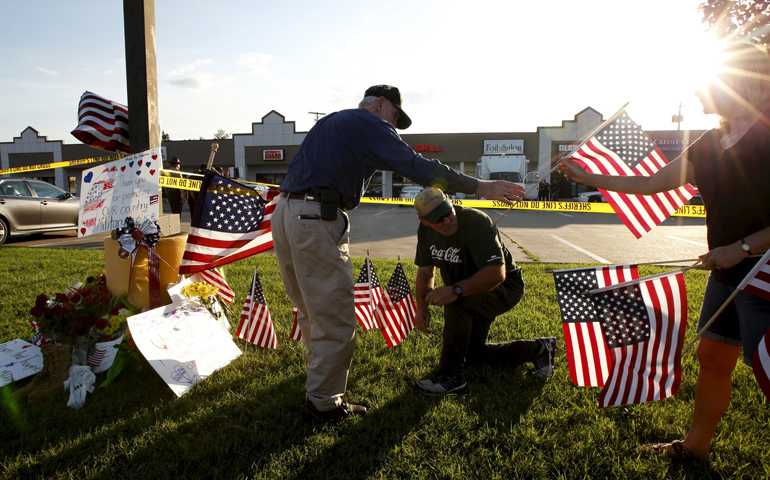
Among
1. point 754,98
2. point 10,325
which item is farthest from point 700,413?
point 10,325

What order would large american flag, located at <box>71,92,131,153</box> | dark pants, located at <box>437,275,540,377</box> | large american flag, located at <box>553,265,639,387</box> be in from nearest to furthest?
large american flag, located at <box>553,265,639,387</box>, dark pants, located at <box>437,275,540,377</box>, large american flag, located at <box>71,92,131,153</box>

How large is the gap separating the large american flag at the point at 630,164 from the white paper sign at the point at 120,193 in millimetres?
3176

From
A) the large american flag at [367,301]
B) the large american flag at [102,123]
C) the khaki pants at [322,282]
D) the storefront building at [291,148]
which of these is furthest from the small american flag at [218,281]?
the storefront building at [291,148]

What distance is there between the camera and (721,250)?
78.0 inches

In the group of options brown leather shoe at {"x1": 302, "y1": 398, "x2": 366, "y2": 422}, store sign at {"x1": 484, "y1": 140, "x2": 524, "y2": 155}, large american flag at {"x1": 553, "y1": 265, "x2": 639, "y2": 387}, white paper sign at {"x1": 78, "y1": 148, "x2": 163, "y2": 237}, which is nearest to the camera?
brown leather shoe at {"x1": 302, "y1": 398, "x2": 366, "y2": 422}

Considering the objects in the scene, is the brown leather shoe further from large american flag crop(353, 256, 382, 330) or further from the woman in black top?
the woman in black top

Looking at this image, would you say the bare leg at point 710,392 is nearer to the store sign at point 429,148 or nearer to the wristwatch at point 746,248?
the wristwatch at point 746,248

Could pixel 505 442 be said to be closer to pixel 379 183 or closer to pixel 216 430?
pixel 216 430

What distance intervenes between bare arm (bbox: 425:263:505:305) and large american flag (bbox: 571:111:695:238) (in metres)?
1.04

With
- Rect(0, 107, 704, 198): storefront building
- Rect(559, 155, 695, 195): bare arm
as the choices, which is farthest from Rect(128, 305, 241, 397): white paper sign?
Rect(0, 107, 704, 198): storefront building

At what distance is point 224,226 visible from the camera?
3.45m

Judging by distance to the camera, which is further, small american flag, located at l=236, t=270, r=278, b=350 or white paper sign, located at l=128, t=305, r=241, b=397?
small american flag, located at l=236, t=270, r=278, b=350

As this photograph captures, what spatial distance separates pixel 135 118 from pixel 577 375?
401 centimetres

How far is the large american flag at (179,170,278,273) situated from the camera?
10.9 ft
